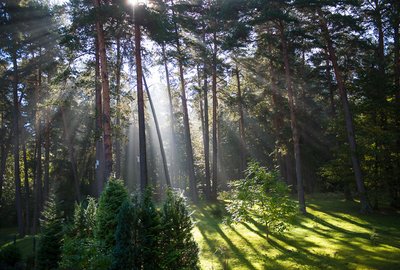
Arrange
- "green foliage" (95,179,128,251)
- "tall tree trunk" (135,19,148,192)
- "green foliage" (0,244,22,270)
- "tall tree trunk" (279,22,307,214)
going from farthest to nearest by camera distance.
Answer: "tall tree trunk" (279,22,307,214) → "tall tree trunk" (135,19,148,192) → "green foliage" (0,244,22,270) → "green foliage" (95,179,128,251)

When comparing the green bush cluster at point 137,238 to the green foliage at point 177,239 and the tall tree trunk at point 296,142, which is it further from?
the tall tree trunk at point 296,142

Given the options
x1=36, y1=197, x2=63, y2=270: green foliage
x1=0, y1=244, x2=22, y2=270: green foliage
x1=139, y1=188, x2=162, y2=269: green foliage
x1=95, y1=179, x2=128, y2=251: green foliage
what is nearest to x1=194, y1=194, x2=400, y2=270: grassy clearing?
x1=139, y1=188, x2=162, y2=269: green foliage

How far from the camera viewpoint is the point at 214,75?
24.3m

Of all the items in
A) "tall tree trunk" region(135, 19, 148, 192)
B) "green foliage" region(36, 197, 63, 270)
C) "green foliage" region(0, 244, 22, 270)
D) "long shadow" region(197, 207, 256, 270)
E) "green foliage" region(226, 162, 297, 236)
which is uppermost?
"tall tree trunk" region(135, 19, 148, 192)

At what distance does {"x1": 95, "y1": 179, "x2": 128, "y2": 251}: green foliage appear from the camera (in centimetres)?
877

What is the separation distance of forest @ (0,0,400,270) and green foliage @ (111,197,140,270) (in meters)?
0.03

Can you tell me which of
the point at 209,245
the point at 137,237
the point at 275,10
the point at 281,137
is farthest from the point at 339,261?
the point at 281,137

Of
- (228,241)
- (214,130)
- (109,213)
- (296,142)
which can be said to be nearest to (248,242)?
(228,241)

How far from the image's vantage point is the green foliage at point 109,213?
28.8ft

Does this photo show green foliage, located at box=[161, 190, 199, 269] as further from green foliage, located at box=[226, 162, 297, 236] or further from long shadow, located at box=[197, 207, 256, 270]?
green foliage, located at box=[226, 162, 297, 236]

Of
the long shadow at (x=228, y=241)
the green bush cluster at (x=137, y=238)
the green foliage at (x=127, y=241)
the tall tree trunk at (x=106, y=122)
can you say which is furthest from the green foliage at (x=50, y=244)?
the long shadow at (x=228, y=241)

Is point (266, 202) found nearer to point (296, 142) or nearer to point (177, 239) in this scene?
point (177, 239)

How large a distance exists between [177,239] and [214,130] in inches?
649

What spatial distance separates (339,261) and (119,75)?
1288 centimetres
